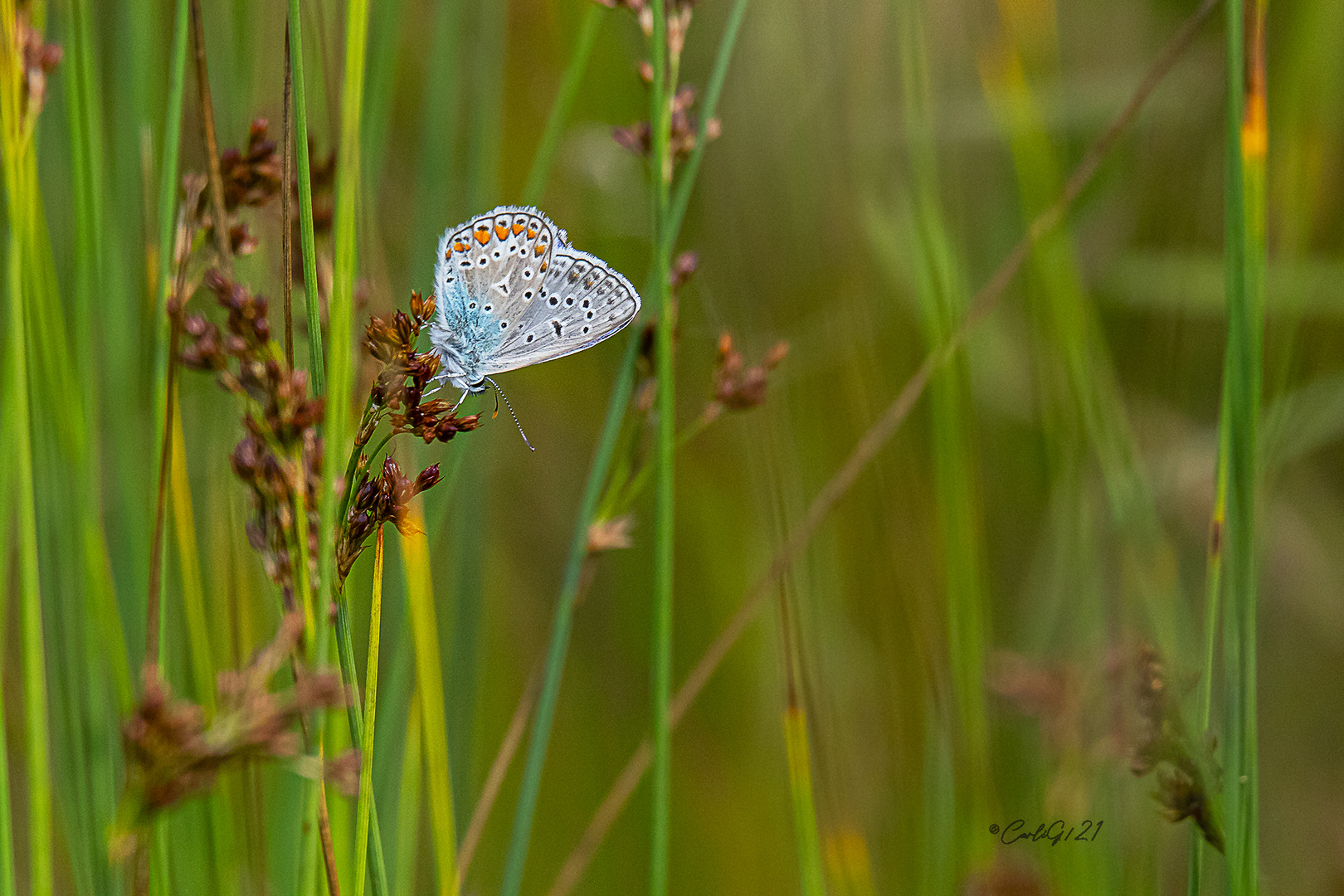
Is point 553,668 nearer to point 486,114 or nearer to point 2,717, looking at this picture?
point 2,717

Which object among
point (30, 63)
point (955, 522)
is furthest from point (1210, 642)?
point (30, 63)

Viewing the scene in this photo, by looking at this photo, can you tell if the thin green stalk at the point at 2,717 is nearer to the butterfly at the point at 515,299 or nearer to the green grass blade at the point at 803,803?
the butterfly at the point at 515,299

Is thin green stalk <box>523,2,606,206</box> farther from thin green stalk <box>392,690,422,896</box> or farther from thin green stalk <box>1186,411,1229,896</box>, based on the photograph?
thin green stalk <box>1186,411,1229,896</box>

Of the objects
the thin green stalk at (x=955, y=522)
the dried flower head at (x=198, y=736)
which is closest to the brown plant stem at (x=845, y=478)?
the thin green stalk at (x=955, y=522)

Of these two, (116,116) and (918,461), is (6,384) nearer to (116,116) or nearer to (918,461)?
(116,116)

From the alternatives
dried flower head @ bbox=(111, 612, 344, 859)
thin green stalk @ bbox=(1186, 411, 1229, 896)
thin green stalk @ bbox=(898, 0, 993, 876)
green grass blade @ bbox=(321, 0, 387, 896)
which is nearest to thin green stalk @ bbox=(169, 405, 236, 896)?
green grass blade @ bbox=(321, 0, 387, 896)
